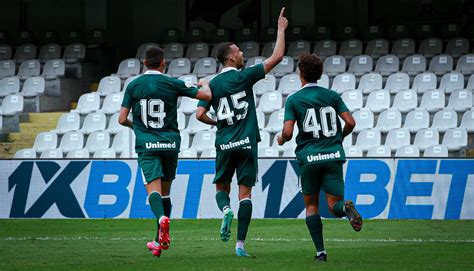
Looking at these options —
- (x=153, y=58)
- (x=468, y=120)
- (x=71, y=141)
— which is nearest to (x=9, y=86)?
(x=71, y=141)

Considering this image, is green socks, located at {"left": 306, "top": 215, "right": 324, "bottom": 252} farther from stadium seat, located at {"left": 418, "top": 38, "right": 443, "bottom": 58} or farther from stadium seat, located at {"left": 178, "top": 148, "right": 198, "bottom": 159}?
stadium seat, located at {"left": 418, "top": 38, "right": 443, "bottom": 58}

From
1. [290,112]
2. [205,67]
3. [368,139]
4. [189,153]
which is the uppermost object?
[290,112]

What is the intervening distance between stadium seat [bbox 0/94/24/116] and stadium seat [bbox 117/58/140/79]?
2202 mm

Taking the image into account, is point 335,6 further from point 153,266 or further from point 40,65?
point 153,266

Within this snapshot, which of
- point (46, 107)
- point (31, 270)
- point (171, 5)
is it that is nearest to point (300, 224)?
point (31, 270)

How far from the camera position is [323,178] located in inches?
400

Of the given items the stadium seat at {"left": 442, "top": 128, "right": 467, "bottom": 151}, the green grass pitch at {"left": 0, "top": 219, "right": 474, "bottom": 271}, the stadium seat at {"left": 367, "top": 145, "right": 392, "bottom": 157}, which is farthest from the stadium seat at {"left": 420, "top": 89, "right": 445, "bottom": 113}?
the green grass pitch at {"left": 0, "top": 219, "right": 474, "bottom": 271}

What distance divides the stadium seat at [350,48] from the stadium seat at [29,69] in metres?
6.94

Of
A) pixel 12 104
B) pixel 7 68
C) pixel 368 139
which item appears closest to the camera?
pixel 368 139

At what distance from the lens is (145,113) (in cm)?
1073

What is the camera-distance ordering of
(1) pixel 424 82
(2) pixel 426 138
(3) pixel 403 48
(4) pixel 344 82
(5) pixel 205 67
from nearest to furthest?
1. (2) pixel 426 138
2. (1) pixel 424 82
3. (4) pixel 344 82
4. (3) pixel 403 48
5. (5) pixel 205 67

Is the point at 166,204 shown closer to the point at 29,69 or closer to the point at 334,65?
the point at 334,65

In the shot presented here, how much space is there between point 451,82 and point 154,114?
36.4 ft

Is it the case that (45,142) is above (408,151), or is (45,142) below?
below
